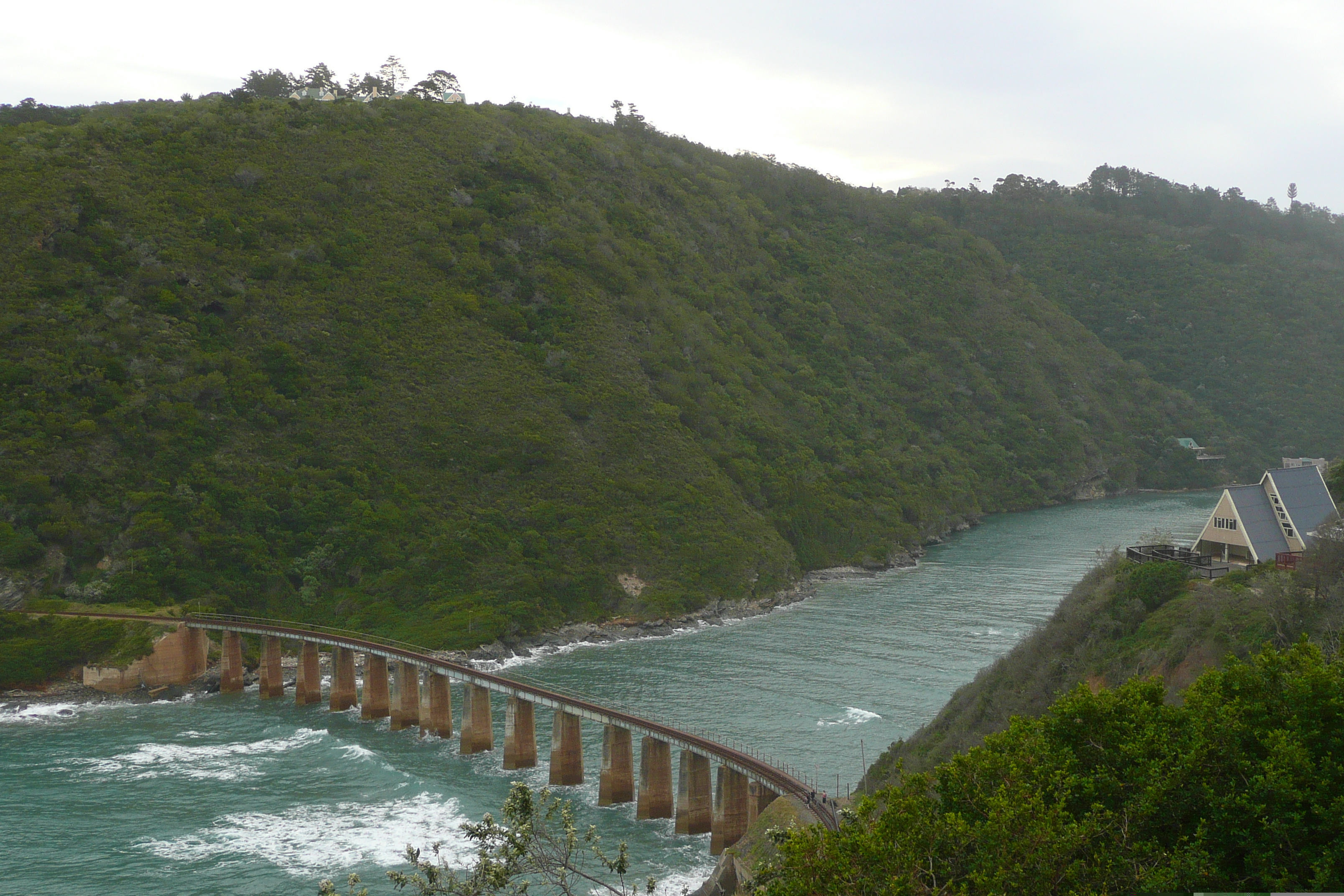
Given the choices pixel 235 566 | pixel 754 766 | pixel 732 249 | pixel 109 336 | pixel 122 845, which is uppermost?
pixel 732 249

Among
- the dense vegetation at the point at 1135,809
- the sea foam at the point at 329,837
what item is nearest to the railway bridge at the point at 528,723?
the sea foam at the point at 329,837

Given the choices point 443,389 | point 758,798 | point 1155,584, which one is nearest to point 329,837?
point 758,798

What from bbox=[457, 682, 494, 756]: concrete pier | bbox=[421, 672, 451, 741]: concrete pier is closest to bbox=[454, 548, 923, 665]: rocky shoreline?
bbox=[421, 672, 451, 741]: concrete pier

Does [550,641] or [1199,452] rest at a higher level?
[1199,452]

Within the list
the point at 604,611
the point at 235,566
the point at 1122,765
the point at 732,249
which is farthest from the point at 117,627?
the point at 732,249

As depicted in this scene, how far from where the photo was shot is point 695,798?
4528cm

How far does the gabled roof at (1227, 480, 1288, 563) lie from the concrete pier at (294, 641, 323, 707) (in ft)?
171

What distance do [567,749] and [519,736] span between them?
3.38 metres

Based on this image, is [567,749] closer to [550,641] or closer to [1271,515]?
[550,641]

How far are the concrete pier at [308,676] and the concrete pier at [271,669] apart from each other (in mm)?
2083

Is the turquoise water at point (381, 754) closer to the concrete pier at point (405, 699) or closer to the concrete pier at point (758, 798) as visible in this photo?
the concrete pier at point (405, 699)

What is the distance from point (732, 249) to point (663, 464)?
61.7 m

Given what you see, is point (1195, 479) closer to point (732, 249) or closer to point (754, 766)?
point (732, 249)

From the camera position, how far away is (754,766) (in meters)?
43.1
